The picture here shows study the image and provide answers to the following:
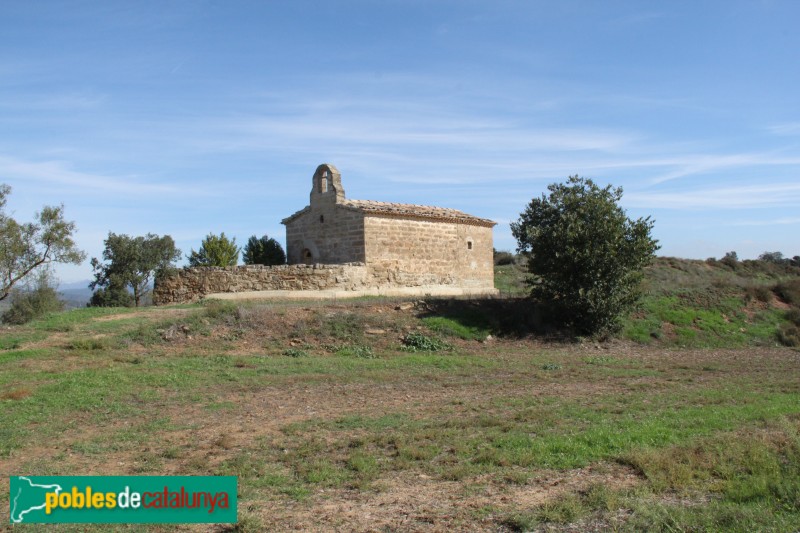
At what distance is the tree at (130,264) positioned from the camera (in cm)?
2784

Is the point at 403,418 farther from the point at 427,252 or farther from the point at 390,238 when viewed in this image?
the point at 427,252

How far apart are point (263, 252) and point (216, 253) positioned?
226cm

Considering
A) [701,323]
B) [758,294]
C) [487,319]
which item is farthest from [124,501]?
[758,294]

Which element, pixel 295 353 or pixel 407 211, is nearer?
pixel 295 353

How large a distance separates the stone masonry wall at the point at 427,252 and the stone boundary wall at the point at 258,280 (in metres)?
1.14

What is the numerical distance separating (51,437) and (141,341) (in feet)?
24.5

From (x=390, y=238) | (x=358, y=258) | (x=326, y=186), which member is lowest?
(x=358, y=258)

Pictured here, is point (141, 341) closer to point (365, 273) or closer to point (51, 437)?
point (51, 437)

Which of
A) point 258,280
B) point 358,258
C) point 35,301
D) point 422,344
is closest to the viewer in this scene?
point 422,344

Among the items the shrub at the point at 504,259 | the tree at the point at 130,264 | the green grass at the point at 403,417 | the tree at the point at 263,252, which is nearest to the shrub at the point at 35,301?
the tree at the point at 130,264

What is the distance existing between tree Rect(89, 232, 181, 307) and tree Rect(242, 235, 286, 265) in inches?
136

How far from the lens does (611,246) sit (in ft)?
66.9

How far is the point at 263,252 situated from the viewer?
2858 centimetres

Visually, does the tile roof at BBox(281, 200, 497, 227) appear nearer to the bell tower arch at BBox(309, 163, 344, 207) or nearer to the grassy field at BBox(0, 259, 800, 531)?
the bell tower arch at BBox(309, 163, 344, 207)
